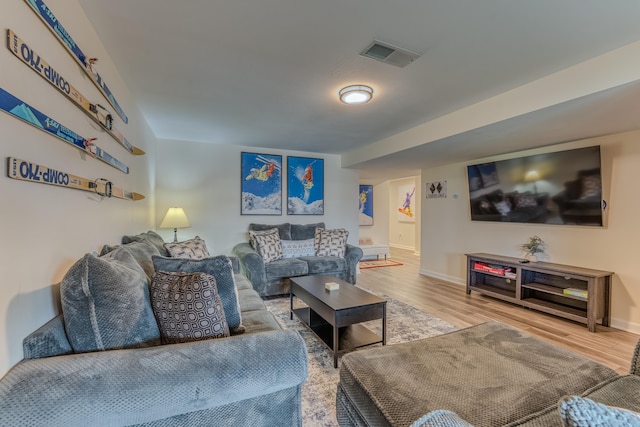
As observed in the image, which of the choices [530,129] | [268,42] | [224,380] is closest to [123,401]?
[224,380]

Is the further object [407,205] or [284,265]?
[407,205]

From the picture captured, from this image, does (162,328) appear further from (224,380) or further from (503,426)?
(503,426)

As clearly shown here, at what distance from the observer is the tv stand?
2.98m

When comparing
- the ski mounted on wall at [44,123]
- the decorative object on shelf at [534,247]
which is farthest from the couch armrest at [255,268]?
the decorative object on shelf at [534,247]

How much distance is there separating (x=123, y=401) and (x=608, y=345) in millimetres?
3723

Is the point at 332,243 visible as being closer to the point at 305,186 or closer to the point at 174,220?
the point at 305,186

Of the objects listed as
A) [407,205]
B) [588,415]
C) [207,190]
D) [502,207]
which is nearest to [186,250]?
[207,190]

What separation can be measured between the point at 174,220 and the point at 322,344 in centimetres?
264

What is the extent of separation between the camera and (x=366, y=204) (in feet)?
25.6

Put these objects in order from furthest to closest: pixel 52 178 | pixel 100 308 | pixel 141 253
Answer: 1. pixel 141 253
2. pixel 52 178
3. pixel 100 308

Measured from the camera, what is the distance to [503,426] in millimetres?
907

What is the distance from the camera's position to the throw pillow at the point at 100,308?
1.06m

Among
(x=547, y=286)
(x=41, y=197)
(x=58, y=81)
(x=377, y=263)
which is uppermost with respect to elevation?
(x=58, y=81)

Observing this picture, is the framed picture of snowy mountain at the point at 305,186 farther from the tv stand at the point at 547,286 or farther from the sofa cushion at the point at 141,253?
the sofa cushion at the point at 141,253
